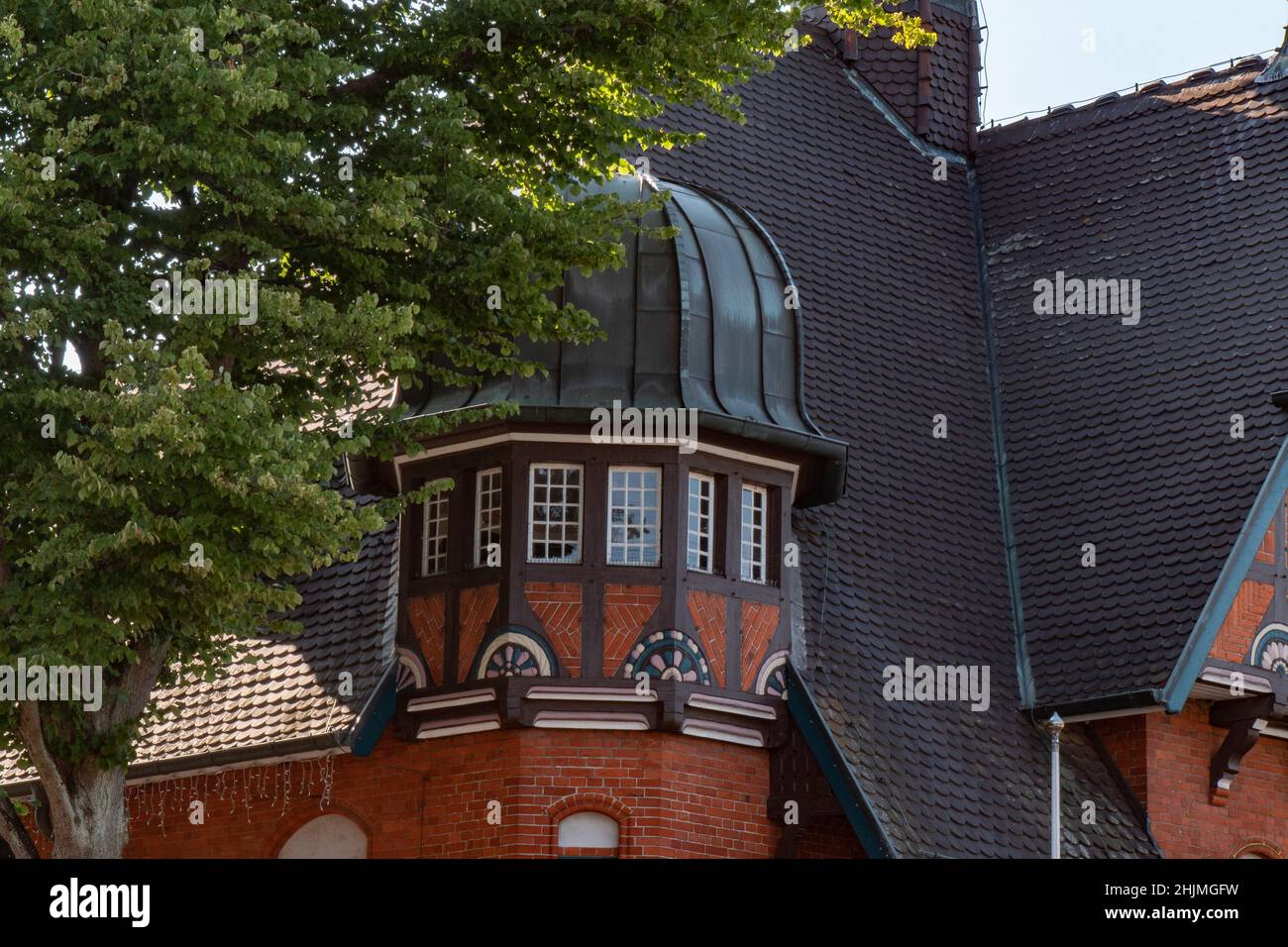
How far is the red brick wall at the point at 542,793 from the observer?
1923cm

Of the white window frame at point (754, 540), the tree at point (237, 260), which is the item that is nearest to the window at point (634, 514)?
the white window frame at point (754, 540)

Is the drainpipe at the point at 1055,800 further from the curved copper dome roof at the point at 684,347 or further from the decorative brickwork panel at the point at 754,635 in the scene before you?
the curved copper dome roof at the point at 684,347

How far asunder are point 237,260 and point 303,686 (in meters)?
6.16

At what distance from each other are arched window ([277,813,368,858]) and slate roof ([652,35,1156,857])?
4495 mm

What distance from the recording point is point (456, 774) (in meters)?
19.8

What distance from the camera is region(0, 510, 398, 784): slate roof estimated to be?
20.3m

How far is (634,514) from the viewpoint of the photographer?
19.8 m

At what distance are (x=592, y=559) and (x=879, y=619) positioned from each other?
12.3 feet

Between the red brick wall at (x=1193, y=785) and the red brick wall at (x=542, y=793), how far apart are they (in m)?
4.19

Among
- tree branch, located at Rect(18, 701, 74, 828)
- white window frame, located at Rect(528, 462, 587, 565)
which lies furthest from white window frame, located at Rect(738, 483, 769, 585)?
tree branch, located at Rect(18, 701, 74, 828)

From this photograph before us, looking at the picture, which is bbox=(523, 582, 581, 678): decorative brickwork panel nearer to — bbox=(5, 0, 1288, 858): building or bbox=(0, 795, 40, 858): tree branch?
bbox=(5, 0, 1288, 858): building

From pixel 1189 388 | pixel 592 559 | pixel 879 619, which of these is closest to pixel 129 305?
pixel 592 559

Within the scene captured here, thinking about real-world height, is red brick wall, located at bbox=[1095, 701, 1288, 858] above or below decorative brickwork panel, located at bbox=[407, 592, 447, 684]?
below

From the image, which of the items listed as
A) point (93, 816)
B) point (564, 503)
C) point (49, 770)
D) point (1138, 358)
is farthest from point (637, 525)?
point (1138, 358)
